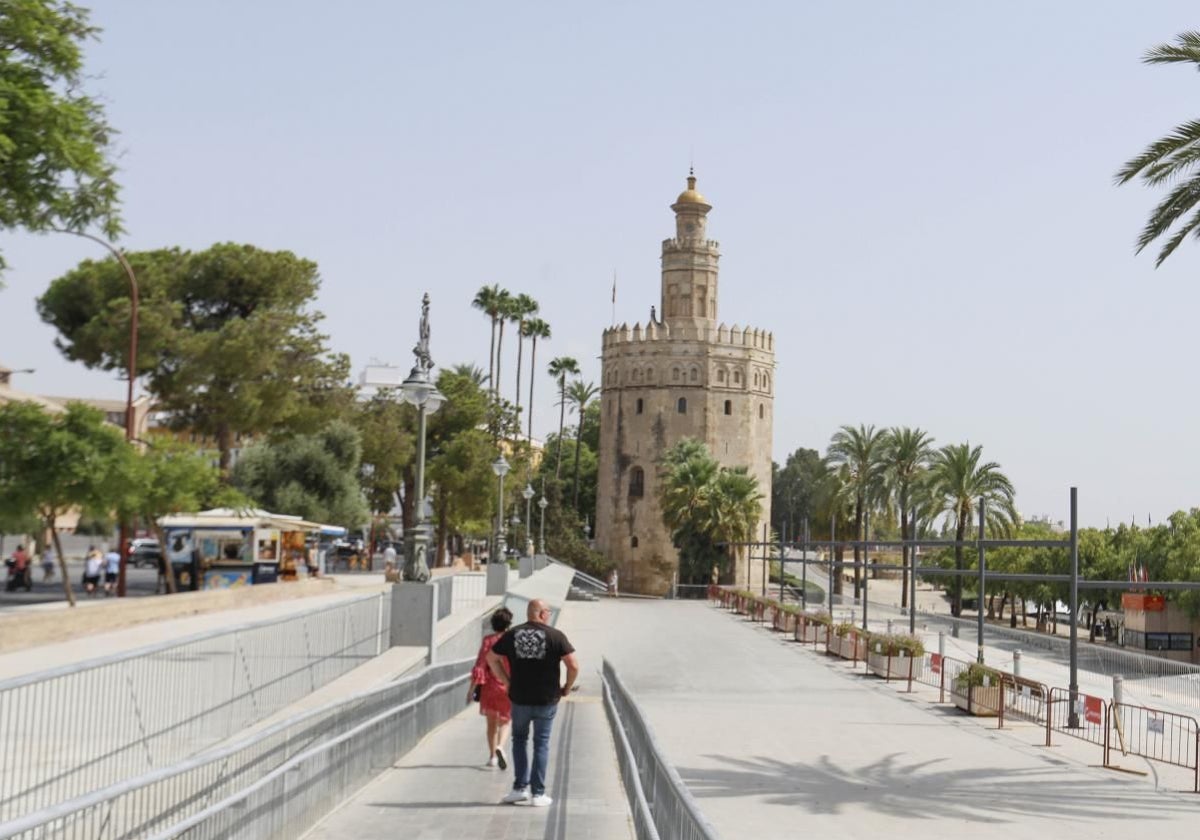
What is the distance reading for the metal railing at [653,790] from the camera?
18.6 feet

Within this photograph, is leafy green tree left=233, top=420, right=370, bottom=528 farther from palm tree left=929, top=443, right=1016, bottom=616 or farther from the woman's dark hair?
the woman's dark hair

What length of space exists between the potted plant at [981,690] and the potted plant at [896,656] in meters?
4.62

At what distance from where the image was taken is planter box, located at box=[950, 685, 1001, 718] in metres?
22.3

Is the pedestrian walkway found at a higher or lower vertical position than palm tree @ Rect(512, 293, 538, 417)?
lower

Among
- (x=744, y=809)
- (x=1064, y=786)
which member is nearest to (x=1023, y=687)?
(x=1064, y=786)

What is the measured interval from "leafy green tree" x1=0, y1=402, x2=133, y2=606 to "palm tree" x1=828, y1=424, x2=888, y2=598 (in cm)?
4750

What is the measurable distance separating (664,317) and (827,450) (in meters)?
19.2

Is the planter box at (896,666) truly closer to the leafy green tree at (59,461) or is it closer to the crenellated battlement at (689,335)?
the leafy green tree at (59,461)

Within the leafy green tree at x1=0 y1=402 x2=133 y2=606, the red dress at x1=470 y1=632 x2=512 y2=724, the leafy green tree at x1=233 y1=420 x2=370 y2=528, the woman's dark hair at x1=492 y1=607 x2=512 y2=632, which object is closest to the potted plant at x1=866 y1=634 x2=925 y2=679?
the leafy green tree at x1=0 y1=402 x2=133 y2=606

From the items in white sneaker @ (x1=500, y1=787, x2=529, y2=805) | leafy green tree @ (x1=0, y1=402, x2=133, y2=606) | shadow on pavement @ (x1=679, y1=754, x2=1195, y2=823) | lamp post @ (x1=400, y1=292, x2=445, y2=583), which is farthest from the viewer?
leafy green tree @ (x1=0, y1=402, x2=133, y2=606)

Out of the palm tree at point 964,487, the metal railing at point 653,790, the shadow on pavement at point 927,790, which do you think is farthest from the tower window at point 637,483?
the metal railing at point 653,790

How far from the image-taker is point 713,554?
70188 mm

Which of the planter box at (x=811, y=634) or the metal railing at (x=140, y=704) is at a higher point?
the metal railing at (x=140, y=704)

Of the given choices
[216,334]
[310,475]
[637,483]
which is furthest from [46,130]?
[637,483]
